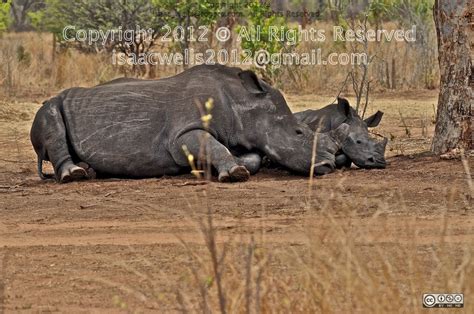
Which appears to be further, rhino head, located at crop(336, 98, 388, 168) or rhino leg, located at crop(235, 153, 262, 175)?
rhino head, located at crop(336, 98, 388, 168)

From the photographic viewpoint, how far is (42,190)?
10.4 metres

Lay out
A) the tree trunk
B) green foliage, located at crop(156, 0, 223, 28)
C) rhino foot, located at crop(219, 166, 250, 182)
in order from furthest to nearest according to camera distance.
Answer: green foliage, located at crop(156, 0, 223, 28) < the tree trunk < rhino foot, located at crop(219, 166, 250, 182)

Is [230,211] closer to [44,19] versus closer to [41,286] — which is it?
[41,286]

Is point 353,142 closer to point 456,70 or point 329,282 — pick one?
point 456,70

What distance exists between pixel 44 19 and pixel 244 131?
2052cm

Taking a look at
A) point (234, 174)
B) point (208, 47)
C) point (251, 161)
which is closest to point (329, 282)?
point (234, 174)

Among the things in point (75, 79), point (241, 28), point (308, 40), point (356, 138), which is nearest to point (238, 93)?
point (356, 138)

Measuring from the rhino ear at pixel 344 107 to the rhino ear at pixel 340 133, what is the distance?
19cm

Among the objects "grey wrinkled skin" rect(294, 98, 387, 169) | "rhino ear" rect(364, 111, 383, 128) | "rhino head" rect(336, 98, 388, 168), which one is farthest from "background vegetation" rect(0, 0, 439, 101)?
"rhino head" rect(336, 98, 388, 168)

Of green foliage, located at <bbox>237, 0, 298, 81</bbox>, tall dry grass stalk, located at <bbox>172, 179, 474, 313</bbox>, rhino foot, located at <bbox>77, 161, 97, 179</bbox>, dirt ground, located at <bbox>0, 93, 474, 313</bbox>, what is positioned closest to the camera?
tall dry grass stalk, located at <bbox>172, 179, 474, 313</bbox>

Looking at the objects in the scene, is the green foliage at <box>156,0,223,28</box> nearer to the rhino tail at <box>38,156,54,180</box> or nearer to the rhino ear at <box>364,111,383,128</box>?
the rhino ear at <box>364,111,383,128</box>

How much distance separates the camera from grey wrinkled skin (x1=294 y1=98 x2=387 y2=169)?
10.8m

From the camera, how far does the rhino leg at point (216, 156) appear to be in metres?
10.2

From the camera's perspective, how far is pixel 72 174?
1068 cm
